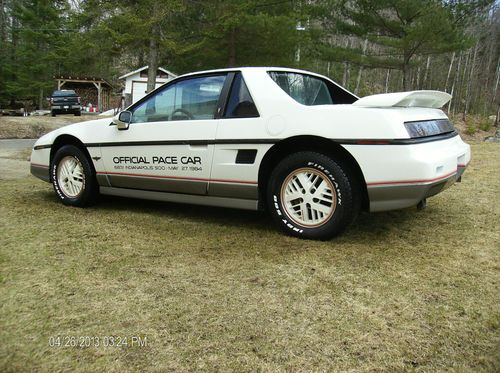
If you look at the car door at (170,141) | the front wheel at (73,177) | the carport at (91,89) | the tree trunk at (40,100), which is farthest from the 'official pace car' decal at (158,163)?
the tree trunk at (40,100)

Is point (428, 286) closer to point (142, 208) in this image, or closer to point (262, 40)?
point (142, 208)

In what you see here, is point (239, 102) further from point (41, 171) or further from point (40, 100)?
point (40, 100)

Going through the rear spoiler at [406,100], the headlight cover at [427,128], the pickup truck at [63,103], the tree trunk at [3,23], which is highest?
the tree trunk at [3,23]

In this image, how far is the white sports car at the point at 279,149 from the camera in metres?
3.04

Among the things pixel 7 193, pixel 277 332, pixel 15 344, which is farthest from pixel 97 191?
pixel 277 332

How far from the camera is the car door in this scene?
12.3 ft

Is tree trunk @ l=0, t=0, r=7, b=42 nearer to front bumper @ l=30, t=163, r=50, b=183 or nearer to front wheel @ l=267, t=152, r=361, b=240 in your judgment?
front bumper @ l=30, t=163, r=50, b=183

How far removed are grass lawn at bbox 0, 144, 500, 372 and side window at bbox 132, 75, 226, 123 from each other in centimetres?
100

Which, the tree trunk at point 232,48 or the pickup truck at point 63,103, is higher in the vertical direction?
the tree trunk at point 232,48

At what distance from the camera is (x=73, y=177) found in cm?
461

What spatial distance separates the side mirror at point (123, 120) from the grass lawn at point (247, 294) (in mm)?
919

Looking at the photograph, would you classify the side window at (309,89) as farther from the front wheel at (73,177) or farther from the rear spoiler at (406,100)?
the front wheel at (73,177)

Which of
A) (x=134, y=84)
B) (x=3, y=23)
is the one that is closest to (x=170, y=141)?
(x=134, y=84)

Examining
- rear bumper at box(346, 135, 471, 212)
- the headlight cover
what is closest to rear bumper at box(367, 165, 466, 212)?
rear bumper at box(346, 135, 471, 212)
